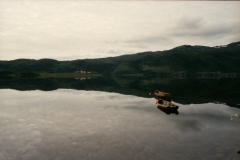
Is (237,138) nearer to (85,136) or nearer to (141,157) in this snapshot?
(141,157)

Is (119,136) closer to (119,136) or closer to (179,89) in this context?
(119,136)

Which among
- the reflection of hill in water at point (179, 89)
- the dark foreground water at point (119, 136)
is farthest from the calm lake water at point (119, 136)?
the reflection of hill in water at point (179, 89)

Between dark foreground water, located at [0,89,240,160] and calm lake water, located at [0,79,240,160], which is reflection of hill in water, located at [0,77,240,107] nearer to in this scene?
calm lake water, located at [0,79,240,160]

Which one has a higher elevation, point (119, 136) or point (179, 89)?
point (119, 136)

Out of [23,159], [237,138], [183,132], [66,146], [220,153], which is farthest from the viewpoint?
[183,132]

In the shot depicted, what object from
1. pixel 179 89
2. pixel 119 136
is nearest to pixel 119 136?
pixel 119 136

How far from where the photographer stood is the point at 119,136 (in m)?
26.4

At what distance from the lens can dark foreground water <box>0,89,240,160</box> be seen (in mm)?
20625

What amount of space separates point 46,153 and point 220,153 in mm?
19098

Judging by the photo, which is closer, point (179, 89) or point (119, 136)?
point (119, 136)

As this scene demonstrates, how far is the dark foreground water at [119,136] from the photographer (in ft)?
67.7

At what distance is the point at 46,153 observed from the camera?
20.9 metres

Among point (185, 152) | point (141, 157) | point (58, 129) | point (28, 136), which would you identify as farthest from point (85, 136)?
point (185, 152)

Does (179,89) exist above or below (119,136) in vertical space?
below
